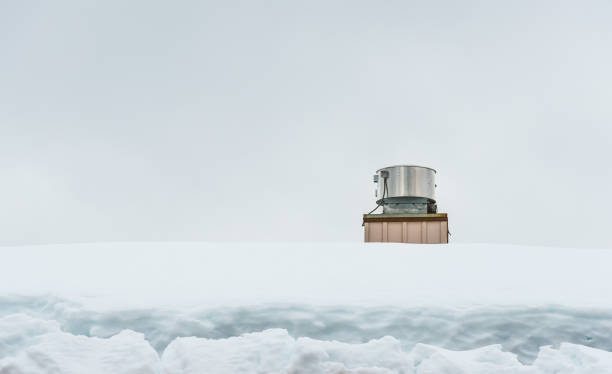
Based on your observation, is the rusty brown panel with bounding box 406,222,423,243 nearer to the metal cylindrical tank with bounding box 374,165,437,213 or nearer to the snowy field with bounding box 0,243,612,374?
the metal cylindrical tank with bounding box 374,165,437,213

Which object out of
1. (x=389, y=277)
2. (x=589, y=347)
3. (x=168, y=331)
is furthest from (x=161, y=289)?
(x=589, y=347)

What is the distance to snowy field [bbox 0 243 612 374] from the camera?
1050 mm

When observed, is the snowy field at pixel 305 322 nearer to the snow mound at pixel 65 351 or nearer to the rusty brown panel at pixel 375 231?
the snow mound at pixel 65 351

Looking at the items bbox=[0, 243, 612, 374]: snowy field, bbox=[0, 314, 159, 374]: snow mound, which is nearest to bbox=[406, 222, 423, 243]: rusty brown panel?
bbox=[0, 243, 612, 374]: snowy field

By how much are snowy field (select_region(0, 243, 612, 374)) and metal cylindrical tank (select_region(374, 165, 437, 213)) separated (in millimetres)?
4566

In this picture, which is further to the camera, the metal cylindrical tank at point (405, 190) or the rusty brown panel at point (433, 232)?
the metal cylindrical tank at point (405, 190)

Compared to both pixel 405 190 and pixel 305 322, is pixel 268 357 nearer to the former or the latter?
pixel 305 322

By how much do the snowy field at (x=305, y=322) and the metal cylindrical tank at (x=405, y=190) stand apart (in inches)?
180

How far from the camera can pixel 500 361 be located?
1061mm

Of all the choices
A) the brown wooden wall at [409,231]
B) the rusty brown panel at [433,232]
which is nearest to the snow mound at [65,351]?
the brown wooden wall at [409,231]

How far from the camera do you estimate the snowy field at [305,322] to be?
105 cm

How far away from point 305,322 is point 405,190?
5122 millimetres

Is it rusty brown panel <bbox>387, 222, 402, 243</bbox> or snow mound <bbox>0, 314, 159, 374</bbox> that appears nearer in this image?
snow mound <bbox>0, 314, 159, 374</bbox>

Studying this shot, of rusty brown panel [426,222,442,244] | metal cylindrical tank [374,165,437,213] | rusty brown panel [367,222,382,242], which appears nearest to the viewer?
rusty brown panel [426,222,442,244]
